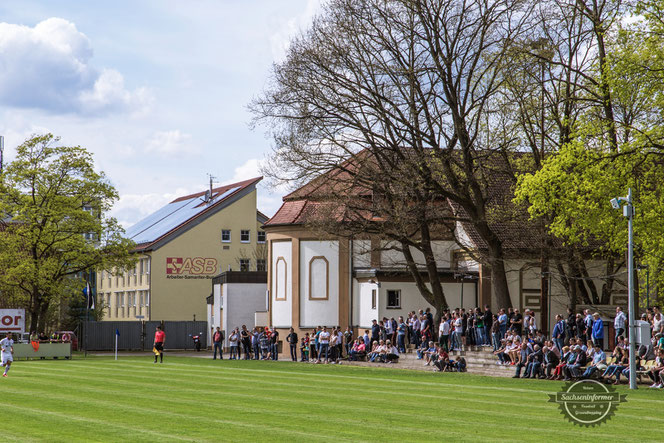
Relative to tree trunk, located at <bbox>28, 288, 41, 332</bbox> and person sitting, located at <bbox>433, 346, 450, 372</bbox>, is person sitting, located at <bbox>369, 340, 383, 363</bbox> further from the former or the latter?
tree trunk, located at <bbox>28, 288, 41, 332</bbox>

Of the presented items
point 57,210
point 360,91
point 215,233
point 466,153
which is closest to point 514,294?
point 466,153

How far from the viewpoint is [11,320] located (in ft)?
172

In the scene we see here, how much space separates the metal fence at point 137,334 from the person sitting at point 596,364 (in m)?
42.8

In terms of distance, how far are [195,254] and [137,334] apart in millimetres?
11978

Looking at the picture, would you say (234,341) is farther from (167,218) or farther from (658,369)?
(167,218)

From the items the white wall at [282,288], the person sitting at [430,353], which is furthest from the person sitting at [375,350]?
the white wall at [282,288]

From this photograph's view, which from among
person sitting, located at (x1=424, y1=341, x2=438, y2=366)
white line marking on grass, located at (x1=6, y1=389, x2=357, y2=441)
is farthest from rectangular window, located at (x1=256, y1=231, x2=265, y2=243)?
white line marking on grass, located at (x1=6, y1=389, x2=357, y2=441)

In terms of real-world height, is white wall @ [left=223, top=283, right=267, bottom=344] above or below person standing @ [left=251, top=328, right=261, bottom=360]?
above

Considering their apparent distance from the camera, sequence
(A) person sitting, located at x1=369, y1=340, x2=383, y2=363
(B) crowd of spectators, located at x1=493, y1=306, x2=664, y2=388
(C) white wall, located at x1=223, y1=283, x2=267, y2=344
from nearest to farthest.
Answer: (B) crowd of spectators, located at x1=493, y1=306, x2=664, y2=388 → (A) person sitting, located at x1=369, y1=340, x2=383, y2=363 → (C) white wall, located at x1=223, y1=283, x2=267, y2=344

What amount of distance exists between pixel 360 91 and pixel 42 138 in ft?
74.1

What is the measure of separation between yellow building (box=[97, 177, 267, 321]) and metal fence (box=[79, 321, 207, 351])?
784 cm

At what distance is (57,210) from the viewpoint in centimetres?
5325

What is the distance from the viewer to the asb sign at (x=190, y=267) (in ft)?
253

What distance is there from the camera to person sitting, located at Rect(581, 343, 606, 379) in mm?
27547
